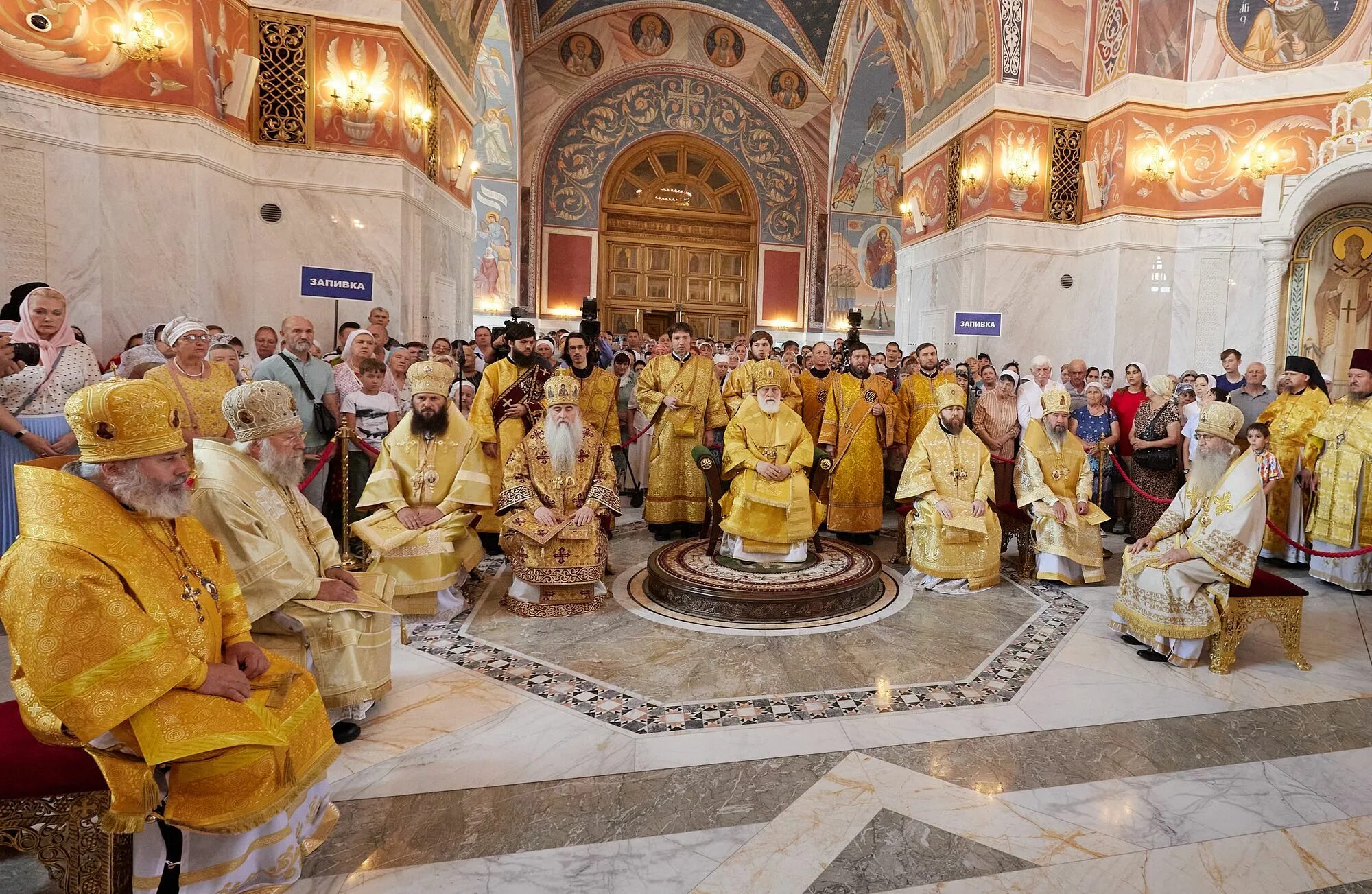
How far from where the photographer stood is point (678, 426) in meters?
6.62

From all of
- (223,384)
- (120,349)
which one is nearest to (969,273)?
(223,384)

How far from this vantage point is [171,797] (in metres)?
1.89

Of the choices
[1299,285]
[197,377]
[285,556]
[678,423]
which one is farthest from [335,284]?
[1299,285]

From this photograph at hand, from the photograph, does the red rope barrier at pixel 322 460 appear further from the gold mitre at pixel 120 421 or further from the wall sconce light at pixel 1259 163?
the wall sconce light at pixel 1259 163

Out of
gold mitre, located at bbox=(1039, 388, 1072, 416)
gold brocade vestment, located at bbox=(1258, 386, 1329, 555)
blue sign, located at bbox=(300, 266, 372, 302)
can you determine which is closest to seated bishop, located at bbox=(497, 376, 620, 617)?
blue sign, located at bbox=(300, 266, 372, 302)

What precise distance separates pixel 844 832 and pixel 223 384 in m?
4.37

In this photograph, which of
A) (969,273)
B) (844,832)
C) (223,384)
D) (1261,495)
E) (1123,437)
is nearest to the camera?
(844,832)

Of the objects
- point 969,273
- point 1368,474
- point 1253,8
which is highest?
point 1253,8

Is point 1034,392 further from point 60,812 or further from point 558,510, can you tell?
point 60,812

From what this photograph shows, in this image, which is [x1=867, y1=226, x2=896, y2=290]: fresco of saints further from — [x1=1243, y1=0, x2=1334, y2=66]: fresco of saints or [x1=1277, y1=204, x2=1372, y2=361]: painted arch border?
[x1=1277, y1=204, x2=1372, y2=361]: painted arch border

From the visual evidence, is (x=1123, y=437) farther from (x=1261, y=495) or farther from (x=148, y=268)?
(x=148, y=268)

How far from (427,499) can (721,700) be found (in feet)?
8.13

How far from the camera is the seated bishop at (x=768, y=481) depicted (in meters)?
5.41

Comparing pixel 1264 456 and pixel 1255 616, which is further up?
pixel 1264 456
